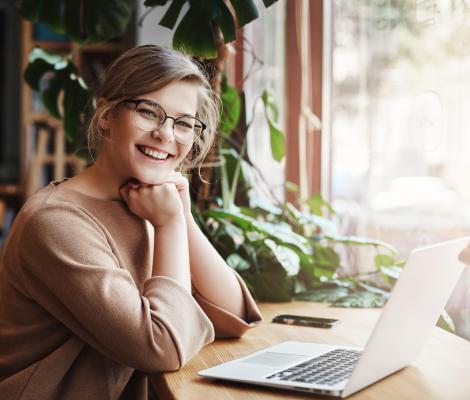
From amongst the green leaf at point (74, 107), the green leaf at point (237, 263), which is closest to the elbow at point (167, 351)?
the green leaf at point (237, 263)

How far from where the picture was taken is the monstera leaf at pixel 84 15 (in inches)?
88.4

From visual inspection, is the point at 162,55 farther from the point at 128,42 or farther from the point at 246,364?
the point at 128,42

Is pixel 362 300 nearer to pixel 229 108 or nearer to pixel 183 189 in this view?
pixel 183 189

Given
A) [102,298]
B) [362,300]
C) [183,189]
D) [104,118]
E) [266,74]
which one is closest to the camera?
[102,298]

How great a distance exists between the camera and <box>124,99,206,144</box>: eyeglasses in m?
1.32

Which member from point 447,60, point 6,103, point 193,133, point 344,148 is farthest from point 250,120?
point 6,103

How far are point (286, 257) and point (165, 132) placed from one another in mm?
647

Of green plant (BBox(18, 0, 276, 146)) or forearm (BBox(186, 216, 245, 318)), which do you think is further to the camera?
green plant (BBox(18, 0, 276, 146))

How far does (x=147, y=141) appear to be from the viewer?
134 cm

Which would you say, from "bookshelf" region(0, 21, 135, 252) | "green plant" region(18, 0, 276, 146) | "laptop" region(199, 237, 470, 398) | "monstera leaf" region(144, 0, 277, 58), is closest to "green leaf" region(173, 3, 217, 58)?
"monstera leaf" region(144, 0, 277, 58)

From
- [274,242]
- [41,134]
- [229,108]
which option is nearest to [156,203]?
[274,242]

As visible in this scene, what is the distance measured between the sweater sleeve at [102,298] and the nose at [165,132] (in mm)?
189

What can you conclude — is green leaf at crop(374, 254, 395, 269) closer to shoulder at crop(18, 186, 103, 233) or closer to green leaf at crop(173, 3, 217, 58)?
green leaf at crop(173, 3, 217, 58)

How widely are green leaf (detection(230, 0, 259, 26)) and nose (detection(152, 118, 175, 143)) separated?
590 mm
